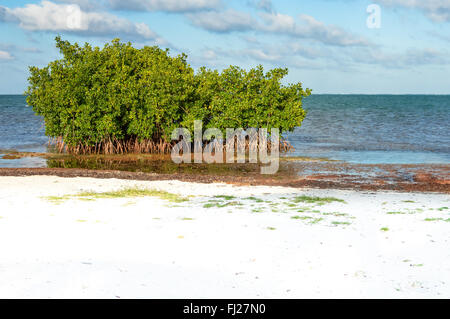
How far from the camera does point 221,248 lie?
9648mm

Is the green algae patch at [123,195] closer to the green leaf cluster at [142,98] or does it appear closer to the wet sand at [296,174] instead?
the wet sand at [296,174]

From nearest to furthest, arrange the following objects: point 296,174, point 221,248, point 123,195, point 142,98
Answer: point 221,248 → point 123,195 → point 296,174 → point 142,98

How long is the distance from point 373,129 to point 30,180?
4883 centimetres

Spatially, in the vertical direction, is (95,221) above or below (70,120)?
below

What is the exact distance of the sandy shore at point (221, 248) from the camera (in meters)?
7.69

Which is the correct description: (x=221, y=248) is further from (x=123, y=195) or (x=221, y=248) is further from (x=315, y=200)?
(x=123, y=195)

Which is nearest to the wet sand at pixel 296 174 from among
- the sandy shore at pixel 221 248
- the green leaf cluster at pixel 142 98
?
the green leaf cluster at pixel 142 98

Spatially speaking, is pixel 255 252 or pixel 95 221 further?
pixel 95 221

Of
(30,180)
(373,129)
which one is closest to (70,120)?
(30,180)

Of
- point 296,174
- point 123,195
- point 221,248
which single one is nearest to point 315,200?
point 123,195

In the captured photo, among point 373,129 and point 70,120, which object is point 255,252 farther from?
point 373,129

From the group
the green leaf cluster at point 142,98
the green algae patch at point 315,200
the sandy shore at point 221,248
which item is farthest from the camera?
the green leaf cluster at point 142,98

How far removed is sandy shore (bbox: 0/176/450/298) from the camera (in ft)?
25.2
